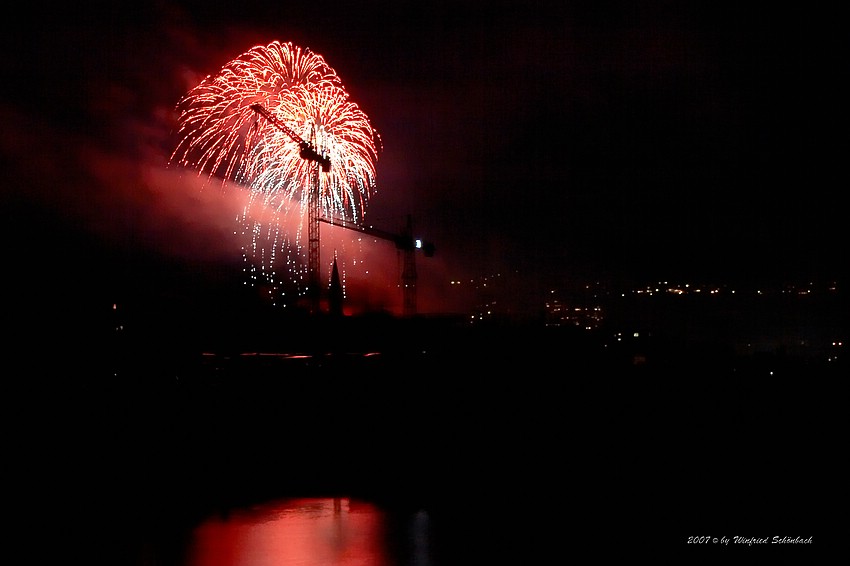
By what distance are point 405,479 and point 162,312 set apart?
38.1 m

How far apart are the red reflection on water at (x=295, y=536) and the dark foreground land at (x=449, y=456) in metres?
0.40

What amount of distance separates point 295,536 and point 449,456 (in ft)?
12.7

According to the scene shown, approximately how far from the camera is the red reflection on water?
6758mm

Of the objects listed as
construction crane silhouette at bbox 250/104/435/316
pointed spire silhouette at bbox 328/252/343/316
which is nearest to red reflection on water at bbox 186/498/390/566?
construction crane silhouette at bbox 250/104/435/316

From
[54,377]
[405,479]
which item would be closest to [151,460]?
[405,479]

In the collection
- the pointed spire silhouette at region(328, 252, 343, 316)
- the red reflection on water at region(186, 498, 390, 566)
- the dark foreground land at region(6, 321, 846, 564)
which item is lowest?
the red reflection on water at region(186, 498, 390, 566)

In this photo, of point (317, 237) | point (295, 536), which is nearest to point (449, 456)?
point (295, 536)

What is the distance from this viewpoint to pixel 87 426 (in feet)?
38.9

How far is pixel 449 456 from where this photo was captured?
11055 mm

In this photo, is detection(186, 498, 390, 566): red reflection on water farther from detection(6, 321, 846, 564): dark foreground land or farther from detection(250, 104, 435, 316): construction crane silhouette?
detection(250, 104, 435, 316): construction crane silhouette

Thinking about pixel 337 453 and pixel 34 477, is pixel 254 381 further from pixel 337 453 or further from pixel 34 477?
pixel 34 477

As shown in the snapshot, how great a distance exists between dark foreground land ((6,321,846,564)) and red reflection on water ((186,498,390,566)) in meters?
0.40

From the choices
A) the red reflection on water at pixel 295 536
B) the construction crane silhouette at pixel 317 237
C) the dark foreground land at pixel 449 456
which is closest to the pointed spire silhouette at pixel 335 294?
the construction crane silhouette at pixel 317 237

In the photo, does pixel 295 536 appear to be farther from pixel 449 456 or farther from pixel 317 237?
pixel 317 237
